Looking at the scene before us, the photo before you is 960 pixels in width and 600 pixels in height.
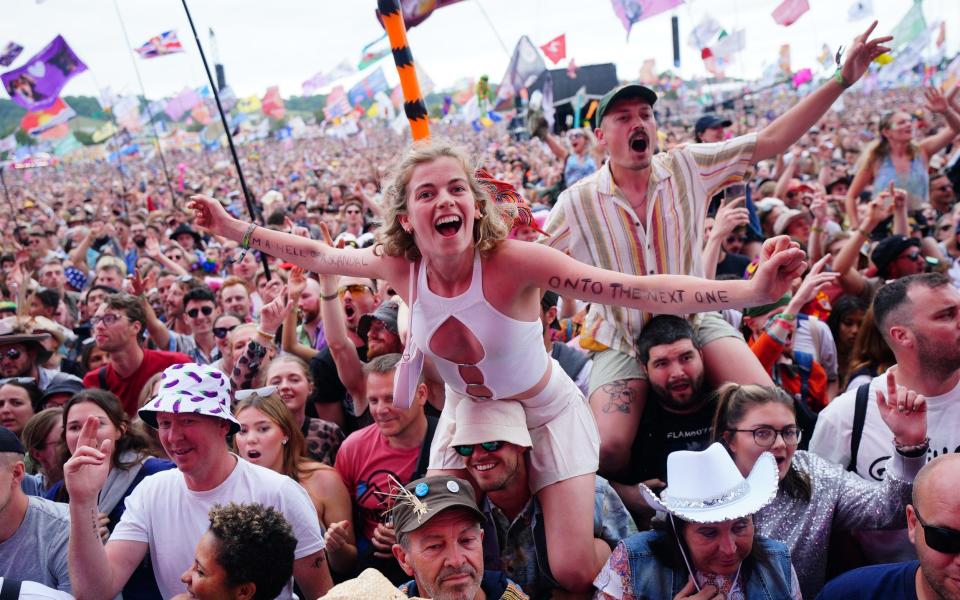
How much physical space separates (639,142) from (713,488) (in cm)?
168

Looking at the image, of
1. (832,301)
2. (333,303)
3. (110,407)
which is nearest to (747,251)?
(832,301)

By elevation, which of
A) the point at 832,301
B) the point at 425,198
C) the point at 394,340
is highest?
the point at 425,198

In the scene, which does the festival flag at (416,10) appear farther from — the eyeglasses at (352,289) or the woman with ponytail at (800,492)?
the woman with ponytail at (800,492)

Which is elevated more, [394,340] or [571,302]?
[394,340]

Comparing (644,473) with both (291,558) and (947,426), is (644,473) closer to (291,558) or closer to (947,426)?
(947,426)

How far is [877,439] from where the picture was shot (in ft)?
10.5

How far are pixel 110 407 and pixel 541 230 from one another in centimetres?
229

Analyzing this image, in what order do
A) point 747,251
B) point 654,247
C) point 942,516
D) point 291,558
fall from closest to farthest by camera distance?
point 942,516
point 291,558
point 654,247
point 747,251

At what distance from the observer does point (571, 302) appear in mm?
5898

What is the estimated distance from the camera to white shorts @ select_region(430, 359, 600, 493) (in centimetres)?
312

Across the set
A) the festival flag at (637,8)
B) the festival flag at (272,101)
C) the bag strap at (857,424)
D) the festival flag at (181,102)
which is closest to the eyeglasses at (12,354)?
the bag strap at (857,424)

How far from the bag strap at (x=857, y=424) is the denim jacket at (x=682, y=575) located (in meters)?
0.80

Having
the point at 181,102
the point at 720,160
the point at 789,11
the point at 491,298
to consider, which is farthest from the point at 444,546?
the point at 181,102

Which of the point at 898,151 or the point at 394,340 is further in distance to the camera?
the point at 898,151
